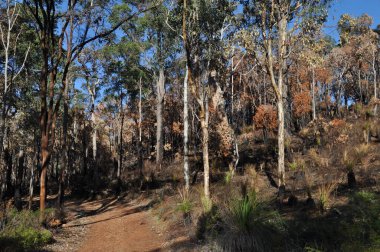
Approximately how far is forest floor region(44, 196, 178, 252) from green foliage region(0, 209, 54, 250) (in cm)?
37

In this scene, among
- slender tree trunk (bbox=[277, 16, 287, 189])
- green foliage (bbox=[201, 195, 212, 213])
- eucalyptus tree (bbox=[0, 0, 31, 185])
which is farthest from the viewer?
eucalyptus tree (bbox=[0, 0, 31, 185])

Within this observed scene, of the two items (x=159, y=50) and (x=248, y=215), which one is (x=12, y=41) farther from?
(x=248, y=215)

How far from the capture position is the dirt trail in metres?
9.93

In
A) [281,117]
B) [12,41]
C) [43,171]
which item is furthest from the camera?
[12,41]

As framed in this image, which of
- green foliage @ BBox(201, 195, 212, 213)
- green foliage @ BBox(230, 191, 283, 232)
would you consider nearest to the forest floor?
green foliage @ BBox(201, 195, 212, 213)

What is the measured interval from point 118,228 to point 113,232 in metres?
0.63

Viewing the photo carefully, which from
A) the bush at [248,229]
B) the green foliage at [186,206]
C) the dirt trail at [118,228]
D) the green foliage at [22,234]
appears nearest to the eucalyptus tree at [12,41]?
the dirt trail at [118,228]

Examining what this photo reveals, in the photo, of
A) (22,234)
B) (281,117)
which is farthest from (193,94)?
(22,234)

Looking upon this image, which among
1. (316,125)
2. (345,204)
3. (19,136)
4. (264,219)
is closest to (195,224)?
(264,219)

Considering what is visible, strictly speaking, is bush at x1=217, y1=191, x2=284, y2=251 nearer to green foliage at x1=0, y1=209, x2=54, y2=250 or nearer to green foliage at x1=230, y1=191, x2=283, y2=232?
green foliage at x1=230, y1=191, x2=283, y2=232

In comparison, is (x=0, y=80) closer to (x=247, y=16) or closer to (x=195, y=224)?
(x=247, y=16)

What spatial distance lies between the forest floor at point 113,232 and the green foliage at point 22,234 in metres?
0.37

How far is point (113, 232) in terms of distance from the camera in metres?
12.0

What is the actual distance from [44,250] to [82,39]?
27.1ft
